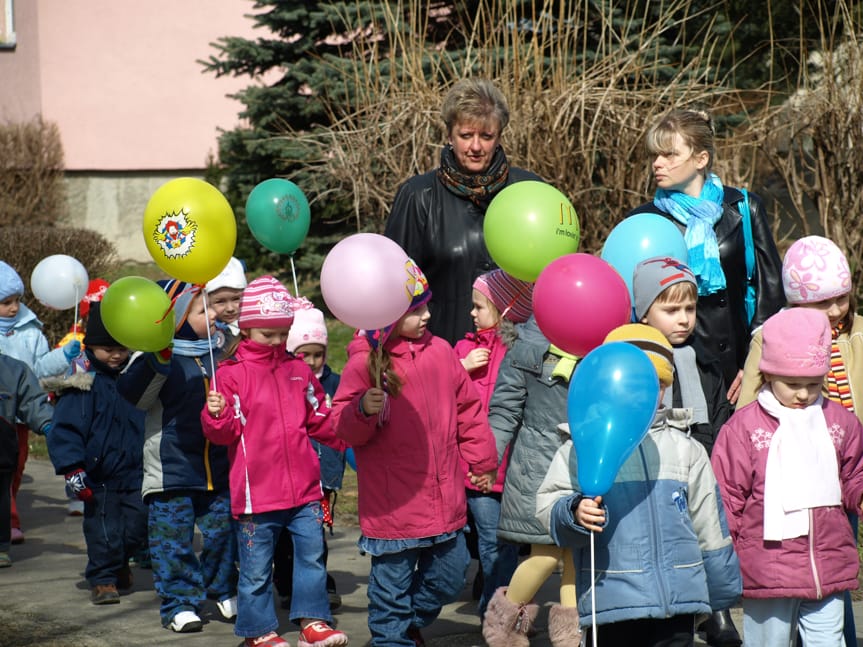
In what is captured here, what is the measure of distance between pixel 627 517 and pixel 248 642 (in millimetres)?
2212

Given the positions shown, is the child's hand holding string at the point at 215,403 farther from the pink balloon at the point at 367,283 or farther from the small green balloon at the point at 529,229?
the small green balloon at the point at 529,229

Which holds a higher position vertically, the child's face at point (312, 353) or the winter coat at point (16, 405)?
the child's face at point (312, 353)

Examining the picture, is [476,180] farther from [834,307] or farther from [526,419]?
[834,307]

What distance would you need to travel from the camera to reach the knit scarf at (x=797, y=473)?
429cm

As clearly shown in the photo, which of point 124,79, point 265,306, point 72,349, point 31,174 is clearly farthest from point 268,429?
point 124,79

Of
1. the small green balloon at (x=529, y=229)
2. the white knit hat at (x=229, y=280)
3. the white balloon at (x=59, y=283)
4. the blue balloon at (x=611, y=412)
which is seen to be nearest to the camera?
the blue balloon at (x=611, y=412)

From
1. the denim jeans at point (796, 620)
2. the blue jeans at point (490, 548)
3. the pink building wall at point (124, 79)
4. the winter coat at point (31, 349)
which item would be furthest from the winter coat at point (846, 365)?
the pink building wall at point (124, 79)

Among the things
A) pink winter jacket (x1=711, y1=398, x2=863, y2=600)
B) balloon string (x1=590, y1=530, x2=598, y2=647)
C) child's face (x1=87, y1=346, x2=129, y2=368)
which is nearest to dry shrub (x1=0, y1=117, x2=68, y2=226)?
child's face (x1=87, y1=346, x2=129, y2=368)

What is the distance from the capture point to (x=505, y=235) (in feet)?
→ 17.0

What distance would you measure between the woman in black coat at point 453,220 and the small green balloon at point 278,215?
893 mm

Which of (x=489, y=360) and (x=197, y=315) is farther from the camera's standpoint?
(x=197, y=315)

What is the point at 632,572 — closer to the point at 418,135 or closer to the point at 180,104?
the point at 418,135

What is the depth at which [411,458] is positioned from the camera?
4969 millimetres

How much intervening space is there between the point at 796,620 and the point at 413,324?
1788 mm
